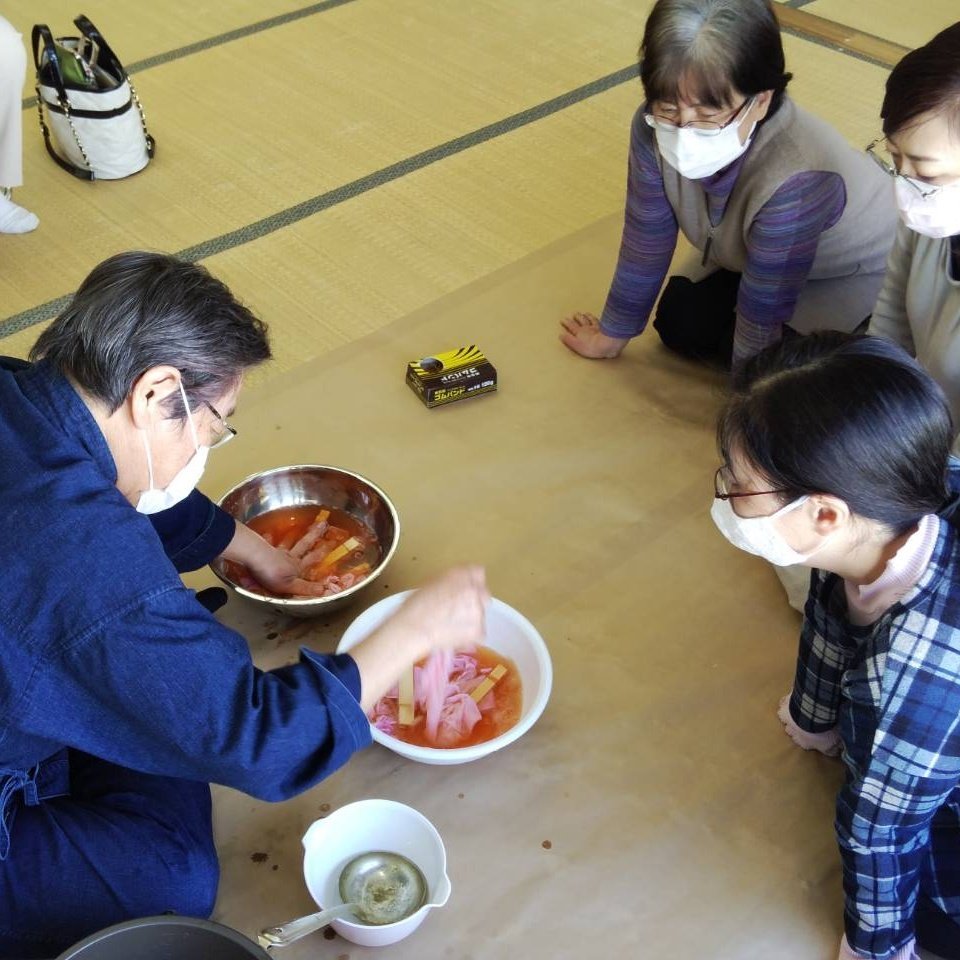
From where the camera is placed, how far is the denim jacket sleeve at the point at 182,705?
1111mm

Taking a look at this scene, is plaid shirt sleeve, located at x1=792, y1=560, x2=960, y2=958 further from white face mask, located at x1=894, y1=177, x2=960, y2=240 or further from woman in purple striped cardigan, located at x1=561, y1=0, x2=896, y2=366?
woman in purple striped cardigan, located at x1=561, y1=0, x2=896, y2=366

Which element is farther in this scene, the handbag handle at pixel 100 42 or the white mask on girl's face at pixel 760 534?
the handbag handle at pixel 100 42

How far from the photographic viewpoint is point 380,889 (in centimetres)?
146

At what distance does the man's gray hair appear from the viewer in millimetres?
1212

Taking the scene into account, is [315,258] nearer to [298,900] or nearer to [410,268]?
[410,268]

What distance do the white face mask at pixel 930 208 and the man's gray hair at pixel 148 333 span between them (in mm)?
958

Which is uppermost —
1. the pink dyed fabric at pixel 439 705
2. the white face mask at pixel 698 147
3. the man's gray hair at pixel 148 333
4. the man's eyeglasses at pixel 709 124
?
the man's gray hair at pixel 148 333

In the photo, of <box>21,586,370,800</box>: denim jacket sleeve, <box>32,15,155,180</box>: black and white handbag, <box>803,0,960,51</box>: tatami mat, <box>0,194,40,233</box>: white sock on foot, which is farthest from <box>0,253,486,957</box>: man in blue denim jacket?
<box>803,0,960,51</box>: tatami mat

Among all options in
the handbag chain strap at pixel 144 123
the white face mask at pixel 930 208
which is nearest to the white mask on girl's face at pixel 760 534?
the white face mask at pixel 930 208

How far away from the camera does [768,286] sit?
205 cm

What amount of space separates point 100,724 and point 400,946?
0.52 meters

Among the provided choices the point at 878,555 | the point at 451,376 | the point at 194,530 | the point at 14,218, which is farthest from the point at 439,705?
the point at 14,218

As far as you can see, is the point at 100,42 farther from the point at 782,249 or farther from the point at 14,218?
the point at 782,249

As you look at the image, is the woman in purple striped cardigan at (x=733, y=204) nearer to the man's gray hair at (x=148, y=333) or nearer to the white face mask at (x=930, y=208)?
the white face mask at (x=930, y=208)
